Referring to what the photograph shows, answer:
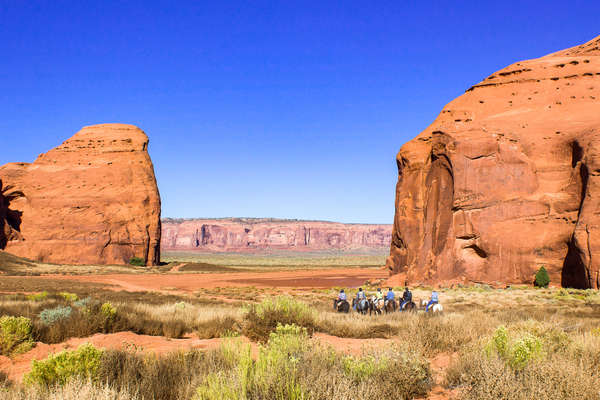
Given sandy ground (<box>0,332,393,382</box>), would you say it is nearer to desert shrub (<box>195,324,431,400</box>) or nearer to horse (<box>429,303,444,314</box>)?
desert shrub (<box>195,324,431,400</box>)

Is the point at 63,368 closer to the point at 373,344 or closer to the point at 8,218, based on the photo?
the point at 373,344

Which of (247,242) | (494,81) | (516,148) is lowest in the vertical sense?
(247,242)

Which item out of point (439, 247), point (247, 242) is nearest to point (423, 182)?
point (439, 247)

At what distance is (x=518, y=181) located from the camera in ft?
95.2

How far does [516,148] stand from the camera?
29797 millimetres

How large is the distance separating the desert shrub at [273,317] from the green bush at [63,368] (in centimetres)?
487

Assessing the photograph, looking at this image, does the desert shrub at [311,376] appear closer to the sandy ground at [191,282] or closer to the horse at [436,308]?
the horse at [436,308]

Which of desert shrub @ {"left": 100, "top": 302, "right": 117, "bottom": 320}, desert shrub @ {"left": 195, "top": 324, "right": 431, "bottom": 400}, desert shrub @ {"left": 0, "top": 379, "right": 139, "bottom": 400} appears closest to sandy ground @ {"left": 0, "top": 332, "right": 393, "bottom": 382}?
desert shrub @ {"left": 100, "top": 302, "right": 117, "bottom": 320}

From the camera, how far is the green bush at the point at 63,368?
520cm

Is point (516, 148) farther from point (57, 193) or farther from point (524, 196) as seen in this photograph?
point (57, 193)

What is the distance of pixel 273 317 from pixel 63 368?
5707mm

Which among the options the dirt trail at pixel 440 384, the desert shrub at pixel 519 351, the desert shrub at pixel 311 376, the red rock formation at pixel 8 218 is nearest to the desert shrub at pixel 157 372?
the desert shrub at pixel 311 376

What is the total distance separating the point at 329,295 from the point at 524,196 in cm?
1452

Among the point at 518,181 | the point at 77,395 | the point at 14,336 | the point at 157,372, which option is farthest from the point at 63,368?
the point at 518,181
